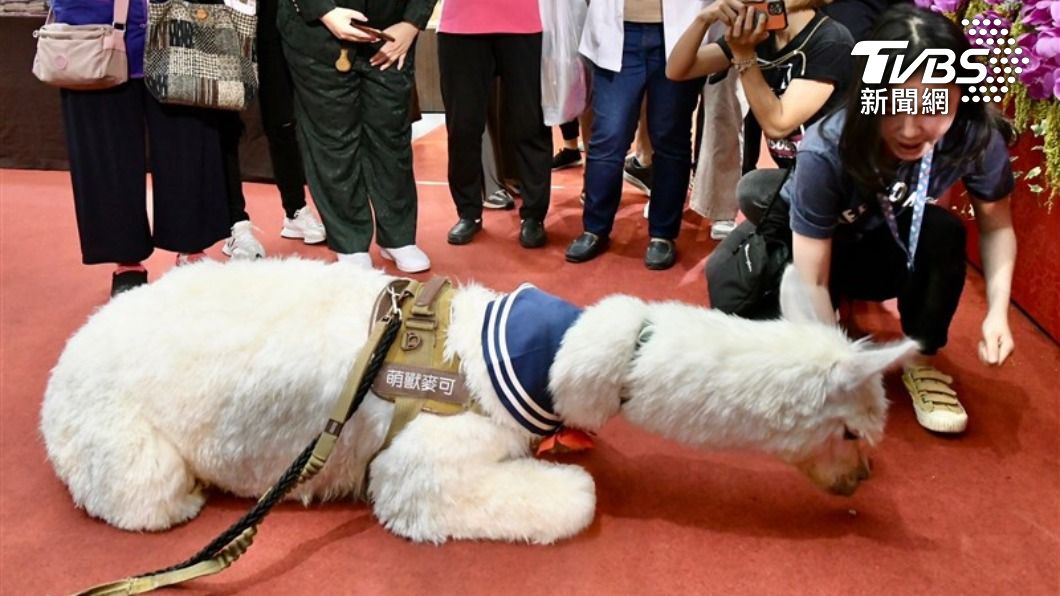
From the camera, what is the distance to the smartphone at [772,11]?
75.2 inches

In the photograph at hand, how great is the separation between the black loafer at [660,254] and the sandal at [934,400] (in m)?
0.92

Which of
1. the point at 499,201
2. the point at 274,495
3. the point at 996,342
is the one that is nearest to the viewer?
the point at 274,495

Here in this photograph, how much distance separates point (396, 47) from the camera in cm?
238

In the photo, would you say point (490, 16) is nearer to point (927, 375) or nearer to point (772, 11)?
point (772, 11)

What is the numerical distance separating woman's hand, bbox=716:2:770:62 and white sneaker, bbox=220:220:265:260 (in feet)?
5.11

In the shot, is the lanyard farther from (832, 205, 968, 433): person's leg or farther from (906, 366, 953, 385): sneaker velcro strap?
(906, 366, 953, 385): sneaker velcro strap

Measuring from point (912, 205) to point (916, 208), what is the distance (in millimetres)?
62

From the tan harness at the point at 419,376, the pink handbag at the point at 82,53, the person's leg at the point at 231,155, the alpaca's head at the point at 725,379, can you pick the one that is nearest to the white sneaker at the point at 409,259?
the person's leg at the point at 231,155

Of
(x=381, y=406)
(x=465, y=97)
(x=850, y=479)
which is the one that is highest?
(x=465, y=97)

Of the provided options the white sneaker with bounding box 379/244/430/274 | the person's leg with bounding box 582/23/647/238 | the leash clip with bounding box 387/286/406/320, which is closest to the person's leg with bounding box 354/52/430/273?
the white sneaker with bounding box 379/244/430/274

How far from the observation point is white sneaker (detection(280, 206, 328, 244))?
292 centimetres

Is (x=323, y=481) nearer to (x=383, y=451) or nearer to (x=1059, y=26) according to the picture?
(x=383, y=451)

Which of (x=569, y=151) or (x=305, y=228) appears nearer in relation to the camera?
(x=305, y=228)

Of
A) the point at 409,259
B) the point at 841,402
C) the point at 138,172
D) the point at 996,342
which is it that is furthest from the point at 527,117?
the point at 841,402
